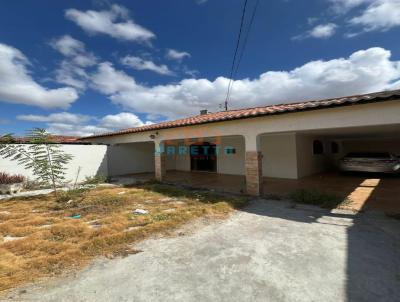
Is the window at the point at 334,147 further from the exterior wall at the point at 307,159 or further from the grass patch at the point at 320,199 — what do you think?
the grass patch at the point at 320,199

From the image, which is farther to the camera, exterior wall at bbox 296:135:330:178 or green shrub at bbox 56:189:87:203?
exterior wall at bbox 296:135:330:178

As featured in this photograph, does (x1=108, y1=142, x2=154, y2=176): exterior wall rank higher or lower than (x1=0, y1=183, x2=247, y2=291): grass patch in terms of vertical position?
higher

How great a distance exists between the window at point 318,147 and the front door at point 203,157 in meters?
6.28

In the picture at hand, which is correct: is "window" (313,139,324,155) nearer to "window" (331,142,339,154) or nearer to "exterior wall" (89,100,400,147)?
"window" (331,142,339,154)

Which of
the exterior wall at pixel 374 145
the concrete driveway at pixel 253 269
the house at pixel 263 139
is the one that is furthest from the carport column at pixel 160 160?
the exterior wall at pixel 374 145

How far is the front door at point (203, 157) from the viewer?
15219 mm

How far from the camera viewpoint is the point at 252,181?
7922 millimetres

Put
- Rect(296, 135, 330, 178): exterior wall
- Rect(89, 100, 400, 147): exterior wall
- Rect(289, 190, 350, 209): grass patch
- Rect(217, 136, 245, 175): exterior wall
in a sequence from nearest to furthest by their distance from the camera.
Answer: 1. Rect(89, 100, 400, 147): exterior wall
2. Rect(289, 190, 350, 209): grass patch
3. Rect(296, 135, 330, 178): exterior wall
4. Rect(217, 136, 245, 175): exterior wall

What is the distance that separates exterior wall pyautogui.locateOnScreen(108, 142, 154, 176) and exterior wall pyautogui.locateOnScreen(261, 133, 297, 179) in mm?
8742

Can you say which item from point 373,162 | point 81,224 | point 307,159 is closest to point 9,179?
point 81,224

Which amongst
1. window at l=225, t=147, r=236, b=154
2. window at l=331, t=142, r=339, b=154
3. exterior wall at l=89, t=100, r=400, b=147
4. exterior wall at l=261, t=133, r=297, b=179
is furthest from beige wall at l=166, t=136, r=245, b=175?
window at l=331, t=142, r=339, b=154

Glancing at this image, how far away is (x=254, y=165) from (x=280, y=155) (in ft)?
16.2

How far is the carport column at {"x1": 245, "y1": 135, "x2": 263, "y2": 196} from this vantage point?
25.4 feet

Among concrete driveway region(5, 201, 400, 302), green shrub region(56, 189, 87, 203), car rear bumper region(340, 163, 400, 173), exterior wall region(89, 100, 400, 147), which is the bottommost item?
concrete driveway region(5, 201, 400, 302)
